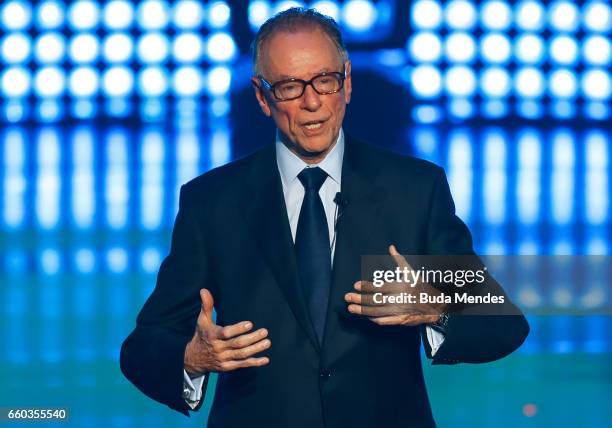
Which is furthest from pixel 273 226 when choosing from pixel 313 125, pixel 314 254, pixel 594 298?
pixel 594 298

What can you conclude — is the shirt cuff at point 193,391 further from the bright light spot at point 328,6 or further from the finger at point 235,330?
the bright light spot at point 328,6

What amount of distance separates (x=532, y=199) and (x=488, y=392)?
0.68 meters

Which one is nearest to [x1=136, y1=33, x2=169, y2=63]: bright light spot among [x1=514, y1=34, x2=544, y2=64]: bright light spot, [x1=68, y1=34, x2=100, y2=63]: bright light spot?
[x1=68, y1=34, x2=100, y2=63]: bright light spot

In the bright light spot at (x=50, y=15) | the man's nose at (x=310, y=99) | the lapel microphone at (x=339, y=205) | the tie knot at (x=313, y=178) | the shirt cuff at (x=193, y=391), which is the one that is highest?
the bright light spot at (x=50, y=15)

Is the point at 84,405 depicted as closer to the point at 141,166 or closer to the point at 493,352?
the point at 141,166

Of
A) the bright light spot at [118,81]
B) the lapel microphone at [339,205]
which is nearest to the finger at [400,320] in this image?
the lapel microphone at [339,205]

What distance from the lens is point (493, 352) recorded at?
1.62 m

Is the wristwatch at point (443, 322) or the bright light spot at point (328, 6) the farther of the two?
the bright light spot at point (328, 6)

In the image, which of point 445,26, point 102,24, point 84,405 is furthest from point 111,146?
point 445,26

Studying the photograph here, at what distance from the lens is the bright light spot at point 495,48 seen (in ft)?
10.3

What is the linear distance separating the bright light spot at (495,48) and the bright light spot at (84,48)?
4.29 feet

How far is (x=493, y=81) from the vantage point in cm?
316

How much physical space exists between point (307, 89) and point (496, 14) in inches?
64.1

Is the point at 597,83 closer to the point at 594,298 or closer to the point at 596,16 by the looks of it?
the point at 596,16
